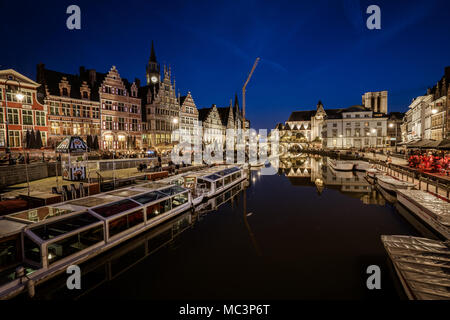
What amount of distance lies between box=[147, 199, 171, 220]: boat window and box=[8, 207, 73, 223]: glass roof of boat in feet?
13.5

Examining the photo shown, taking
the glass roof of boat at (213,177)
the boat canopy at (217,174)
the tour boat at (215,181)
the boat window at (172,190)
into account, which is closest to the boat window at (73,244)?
the boat window at (172,190)

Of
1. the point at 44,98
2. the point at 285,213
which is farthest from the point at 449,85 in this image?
the point at 44,98

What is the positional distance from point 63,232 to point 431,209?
15793mm

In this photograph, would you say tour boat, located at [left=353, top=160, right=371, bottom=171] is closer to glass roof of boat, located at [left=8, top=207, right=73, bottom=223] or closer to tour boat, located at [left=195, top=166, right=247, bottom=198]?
tour boat, located at [left=195, top=166, right=247, bottom=198]

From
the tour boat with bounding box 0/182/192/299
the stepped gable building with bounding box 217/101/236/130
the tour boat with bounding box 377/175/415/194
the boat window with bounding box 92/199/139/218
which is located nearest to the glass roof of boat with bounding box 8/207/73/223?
the tour boat with bounding box 0/182/192/299

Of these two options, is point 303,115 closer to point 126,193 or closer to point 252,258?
point 126,193

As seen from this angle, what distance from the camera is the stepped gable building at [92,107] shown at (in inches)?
1267

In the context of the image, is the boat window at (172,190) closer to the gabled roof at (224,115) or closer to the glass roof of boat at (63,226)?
the glass roof of boat at (63,226)

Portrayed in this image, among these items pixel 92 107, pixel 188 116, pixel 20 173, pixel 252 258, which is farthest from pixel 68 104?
pixel 252 258

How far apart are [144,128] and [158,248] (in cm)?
3851

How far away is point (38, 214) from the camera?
834cm

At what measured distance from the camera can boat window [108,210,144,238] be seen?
9859mm

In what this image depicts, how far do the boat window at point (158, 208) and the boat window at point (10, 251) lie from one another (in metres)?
5.43
